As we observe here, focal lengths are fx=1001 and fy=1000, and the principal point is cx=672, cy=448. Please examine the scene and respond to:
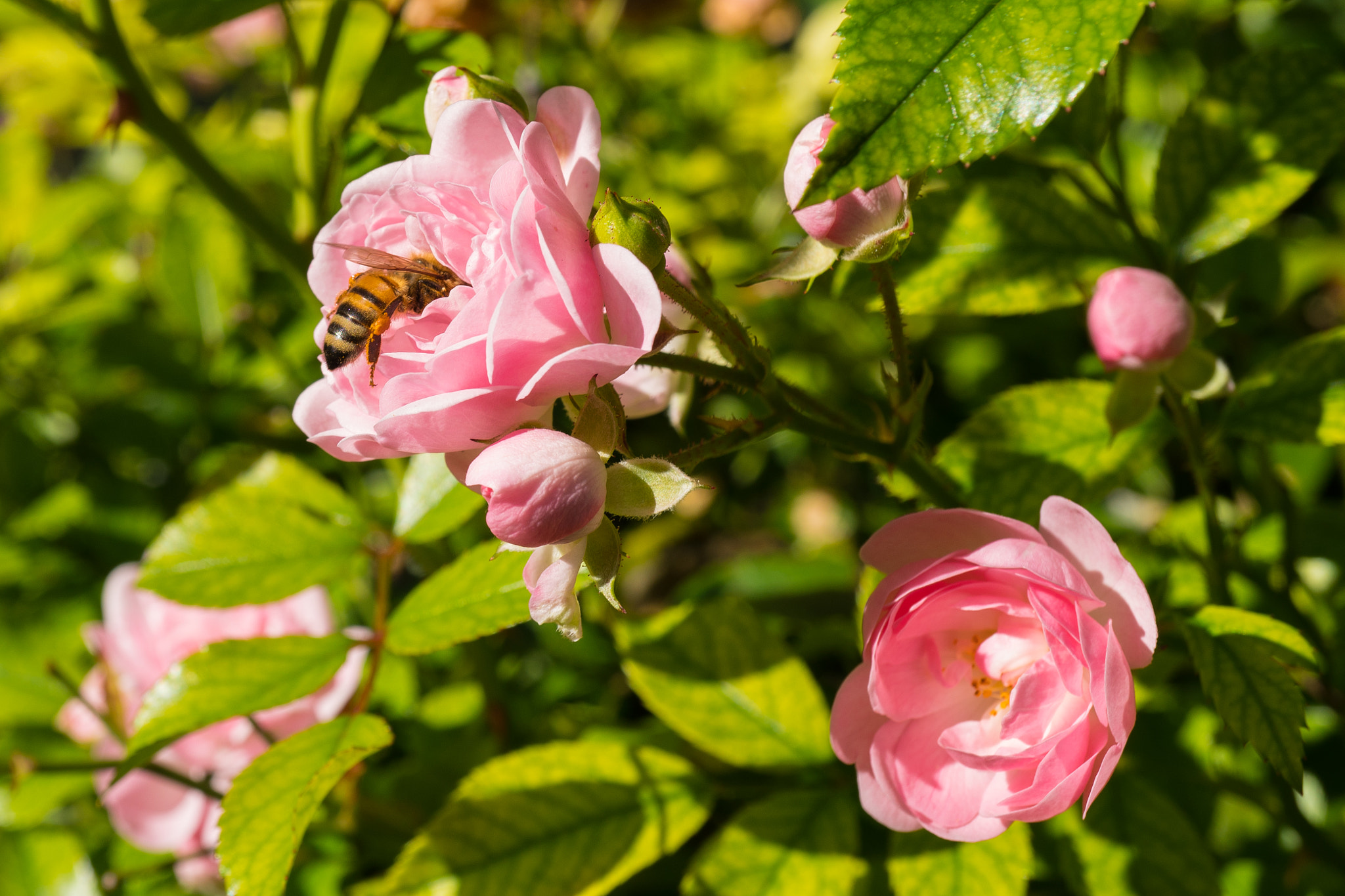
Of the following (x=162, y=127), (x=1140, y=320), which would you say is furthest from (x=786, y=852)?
(x=162, y=127)

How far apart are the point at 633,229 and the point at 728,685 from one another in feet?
1.72

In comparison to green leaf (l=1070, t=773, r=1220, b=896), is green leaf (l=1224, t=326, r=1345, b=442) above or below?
above

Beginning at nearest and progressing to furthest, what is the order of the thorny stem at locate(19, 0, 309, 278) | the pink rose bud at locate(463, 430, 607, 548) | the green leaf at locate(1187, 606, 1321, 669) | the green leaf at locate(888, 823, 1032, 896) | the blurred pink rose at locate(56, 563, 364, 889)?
the pink rose bud at locate(463, 430, 607, 548) → the green leaf at locate(1187, 606, 1321, 669) → the green leaf at locate(888, 823, 1032, 896) → the thorny stem at locate(19, 0, 309, 278) → the blurred pink rose at locate(56, 563, 364, 889)

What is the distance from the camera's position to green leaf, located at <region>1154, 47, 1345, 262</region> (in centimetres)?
79

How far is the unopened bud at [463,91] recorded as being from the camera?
23.3 inches

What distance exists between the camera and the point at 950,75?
21.7 inches

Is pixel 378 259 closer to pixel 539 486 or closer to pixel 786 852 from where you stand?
pixel 539 486

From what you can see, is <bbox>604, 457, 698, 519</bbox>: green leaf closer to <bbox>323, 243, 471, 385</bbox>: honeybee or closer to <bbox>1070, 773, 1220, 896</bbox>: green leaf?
<bbox>323, 243, 471, 385</bbox>: honeybee

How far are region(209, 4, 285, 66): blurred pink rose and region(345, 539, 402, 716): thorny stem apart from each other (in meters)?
1.62

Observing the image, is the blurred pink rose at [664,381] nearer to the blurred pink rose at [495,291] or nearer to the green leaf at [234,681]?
the blurred pink rose at [495,291]

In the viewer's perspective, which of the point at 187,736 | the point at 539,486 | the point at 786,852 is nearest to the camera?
the point at 539,486

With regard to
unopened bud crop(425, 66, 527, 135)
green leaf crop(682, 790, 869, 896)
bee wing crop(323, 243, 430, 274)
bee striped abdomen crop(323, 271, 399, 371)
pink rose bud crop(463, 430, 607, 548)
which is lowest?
green leaf crop(682, 790, 869, 896)

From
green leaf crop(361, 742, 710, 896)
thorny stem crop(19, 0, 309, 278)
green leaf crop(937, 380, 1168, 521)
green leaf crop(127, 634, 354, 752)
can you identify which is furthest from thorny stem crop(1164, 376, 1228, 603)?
thorny stem crop(19, 0, 309, 278)

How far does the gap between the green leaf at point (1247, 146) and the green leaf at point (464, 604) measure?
23.9 inches
